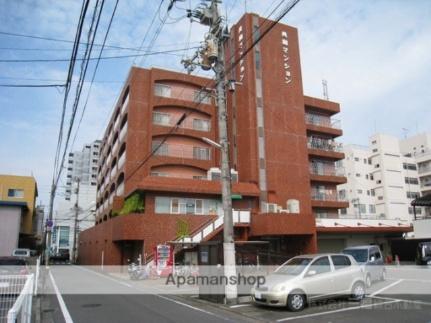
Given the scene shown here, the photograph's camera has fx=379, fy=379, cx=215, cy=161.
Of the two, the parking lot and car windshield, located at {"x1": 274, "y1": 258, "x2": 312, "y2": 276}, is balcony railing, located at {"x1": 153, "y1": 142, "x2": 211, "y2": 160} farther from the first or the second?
the parking lot

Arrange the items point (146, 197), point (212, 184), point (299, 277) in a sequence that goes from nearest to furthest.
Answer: point (299, 277) → point (146, 197) → point (212, 184)

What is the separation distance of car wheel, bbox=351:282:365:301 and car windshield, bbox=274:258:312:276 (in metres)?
1.77

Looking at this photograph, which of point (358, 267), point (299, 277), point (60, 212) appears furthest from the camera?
point (60, 212)

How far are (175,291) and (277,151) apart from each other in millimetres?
23504

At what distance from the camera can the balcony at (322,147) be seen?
42897 millimetres

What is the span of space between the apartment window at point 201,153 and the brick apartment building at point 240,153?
0.36 feet

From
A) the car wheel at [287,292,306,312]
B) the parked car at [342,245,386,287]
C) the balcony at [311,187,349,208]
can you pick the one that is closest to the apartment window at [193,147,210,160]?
the balcony at [311,187,349,208]

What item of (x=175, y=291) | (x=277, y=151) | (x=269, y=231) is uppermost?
(x=277, y=151)

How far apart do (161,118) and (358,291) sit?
30.1 metres

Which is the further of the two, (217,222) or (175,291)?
(217,222)

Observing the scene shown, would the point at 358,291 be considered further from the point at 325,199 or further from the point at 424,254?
the point at 325,199

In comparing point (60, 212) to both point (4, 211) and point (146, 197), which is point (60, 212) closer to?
point (4, 211)

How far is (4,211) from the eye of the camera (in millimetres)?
42344

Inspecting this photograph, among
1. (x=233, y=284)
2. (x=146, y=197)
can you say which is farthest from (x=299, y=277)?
(x=146, y=197)
